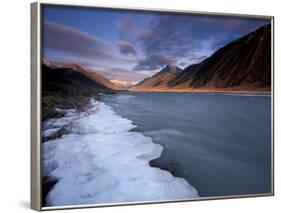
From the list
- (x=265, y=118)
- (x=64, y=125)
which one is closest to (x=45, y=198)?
(x=64, y=125)

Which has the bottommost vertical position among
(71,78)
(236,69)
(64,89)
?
(64,89)

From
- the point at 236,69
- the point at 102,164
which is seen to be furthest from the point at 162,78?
the point at 102,164

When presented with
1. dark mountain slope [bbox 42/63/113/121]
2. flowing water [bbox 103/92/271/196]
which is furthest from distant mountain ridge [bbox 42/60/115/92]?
flowing water [bbox 103/92/271/196]

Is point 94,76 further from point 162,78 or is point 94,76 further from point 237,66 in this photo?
point 237,66

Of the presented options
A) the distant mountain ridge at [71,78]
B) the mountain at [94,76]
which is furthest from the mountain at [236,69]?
the distant mountain ridge at [71,78]

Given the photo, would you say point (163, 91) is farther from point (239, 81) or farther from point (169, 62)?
point (239, 81)

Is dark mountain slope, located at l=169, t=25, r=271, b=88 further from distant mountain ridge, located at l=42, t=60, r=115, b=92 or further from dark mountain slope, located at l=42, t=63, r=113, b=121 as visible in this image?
dark mountain slope, located at l=42, t=63, r=113, b=121
